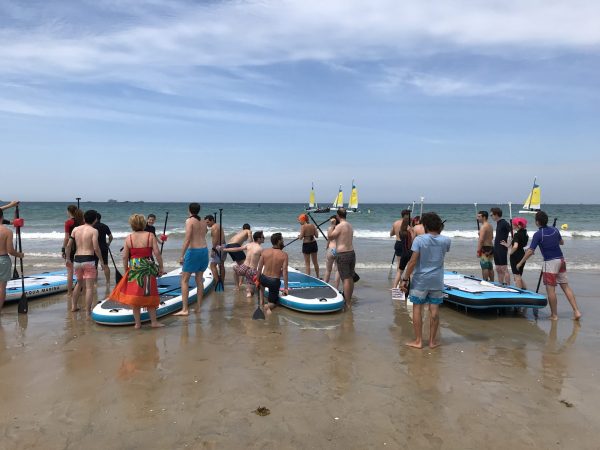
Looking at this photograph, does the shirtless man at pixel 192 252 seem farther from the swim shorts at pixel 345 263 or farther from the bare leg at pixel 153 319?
the swim shorts at pixel 345 263

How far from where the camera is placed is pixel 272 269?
6961mm

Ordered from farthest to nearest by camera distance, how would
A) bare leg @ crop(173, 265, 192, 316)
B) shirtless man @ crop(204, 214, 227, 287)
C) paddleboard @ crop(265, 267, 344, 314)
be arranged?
shirtless man @ crop(204, 214, 227, 287), paddleboard @ crop(265, 267, 344, 314), bare leg @ crop(173, 265, 192, 316)

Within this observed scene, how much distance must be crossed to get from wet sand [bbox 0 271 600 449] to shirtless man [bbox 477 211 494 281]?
2206mm

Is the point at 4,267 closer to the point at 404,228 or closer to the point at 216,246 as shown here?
the point at 216,246

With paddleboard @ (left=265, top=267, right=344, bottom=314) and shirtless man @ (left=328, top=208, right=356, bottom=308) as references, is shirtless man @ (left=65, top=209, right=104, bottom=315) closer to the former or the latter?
paddleboard @ (left=265, top=267, right=344, bottom=314)

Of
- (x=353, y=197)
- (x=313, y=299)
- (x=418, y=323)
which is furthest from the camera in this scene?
(x=353, y=197)

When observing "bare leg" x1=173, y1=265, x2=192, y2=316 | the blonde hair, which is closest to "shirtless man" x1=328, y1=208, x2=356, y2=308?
"bare leg" x1=173, y1=265, x2=192, y2=316

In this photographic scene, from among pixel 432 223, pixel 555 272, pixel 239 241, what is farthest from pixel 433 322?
pixel 239 241

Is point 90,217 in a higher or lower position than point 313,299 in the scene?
higher

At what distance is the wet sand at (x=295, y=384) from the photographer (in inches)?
126

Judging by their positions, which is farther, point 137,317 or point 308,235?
point 308,235

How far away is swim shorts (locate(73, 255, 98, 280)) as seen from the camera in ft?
20.7

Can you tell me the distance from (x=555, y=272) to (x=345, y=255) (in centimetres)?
309

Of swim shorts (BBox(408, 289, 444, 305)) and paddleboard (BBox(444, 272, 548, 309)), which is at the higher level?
swim shorts (BBox(408, 289, 444, 305))
